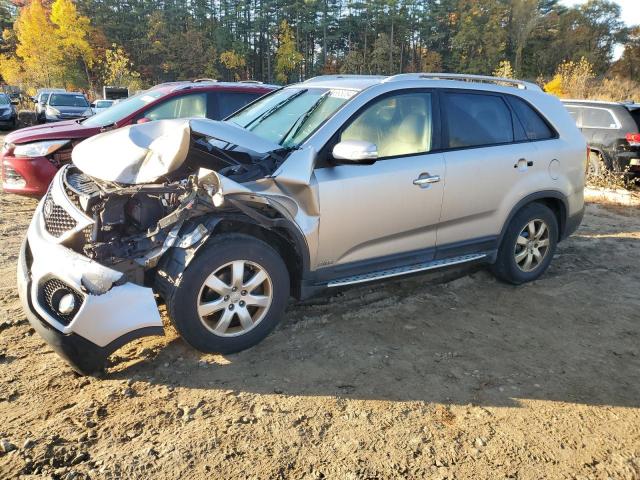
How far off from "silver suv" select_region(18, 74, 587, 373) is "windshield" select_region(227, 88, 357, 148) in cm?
2

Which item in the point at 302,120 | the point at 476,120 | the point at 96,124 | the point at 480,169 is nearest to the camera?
the point at 302,120

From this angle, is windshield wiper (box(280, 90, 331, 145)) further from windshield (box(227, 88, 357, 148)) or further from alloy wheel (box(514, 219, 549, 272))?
alloy wheel (box(514, 219, 549, 272))

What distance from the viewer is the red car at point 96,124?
251 inches

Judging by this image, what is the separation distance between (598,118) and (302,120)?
920 centimetres

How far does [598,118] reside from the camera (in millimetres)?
10633

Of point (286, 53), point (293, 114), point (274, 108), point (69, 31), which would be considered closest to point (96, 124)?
point (274, 108)

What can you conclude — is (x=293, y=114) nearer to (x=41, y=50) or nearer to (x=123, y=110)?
(x=123, y=110)

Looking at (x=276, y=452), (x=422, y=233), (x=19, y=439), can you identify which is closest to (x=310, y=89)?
(x=422, y=233)

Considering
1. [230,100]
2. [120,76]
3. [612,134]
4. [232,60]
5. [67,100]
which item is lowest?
[67,100]

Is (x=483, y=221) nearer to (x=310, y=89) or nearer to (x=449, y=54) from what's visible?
(x=310, y=89)

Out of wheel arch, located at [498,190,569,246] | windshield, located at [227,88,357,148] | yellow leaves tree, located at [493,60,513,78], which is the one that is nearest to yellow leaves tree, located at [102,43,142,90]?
yellow leaves tree, located at [493,60,513,78]

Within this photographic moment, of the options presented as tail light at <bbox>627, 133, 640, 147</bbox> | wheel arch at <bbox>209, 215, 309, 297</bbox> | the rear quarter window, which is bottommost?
wheel arch at <bbox>209, 215, 309, 297</bbox>

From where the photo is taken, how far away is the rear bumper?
6.34 m

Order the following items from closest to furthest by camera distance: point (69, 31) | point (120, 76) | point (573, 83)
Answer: point (573, 83) < point (120, 76) < point (69, 31)
